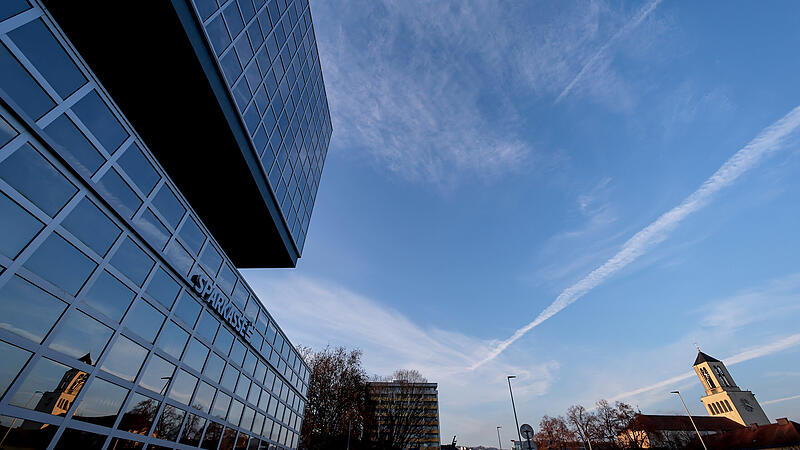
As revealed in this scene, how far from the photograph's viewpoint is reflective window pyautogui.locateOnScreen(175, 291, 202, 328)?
13.7m

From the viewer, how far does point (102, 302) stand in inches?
391

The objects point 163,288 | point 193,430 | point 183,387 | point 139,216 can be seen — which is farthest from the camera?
point 193,430

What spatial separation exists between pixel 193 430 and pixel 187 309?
204 inches

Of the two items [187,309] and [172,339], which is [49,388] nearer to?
[172,339]

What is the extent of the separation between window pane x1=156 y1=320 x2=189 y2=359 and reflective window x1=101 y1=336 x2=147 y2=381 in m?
0.89

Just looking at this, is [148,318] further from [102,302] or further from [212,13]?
[212,13]

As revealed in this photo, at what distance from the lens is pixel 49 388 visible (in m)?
8.25

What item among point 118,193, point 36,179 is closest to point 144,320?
point 118,193

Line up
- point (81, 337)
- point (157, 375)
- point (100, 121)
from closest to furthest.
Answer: point (81, 337) < point (100, 121) < point (157, 375)

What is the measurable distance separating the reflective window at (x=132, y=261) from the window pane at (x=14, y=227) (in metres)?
2.72

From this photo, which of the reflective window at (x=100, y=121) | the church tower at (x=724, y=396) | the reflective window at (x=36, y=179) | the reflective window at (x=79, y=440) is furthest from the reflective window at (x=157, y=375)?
the church tower at (x=724, y=396)

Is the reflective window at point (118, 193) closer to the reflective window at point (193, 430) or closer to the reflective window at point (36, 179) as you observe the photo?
the reflective window at point (36, 179)

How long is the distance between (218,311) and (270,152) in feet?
31.1

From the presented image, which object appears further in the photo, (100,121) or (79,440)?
(100,121)
